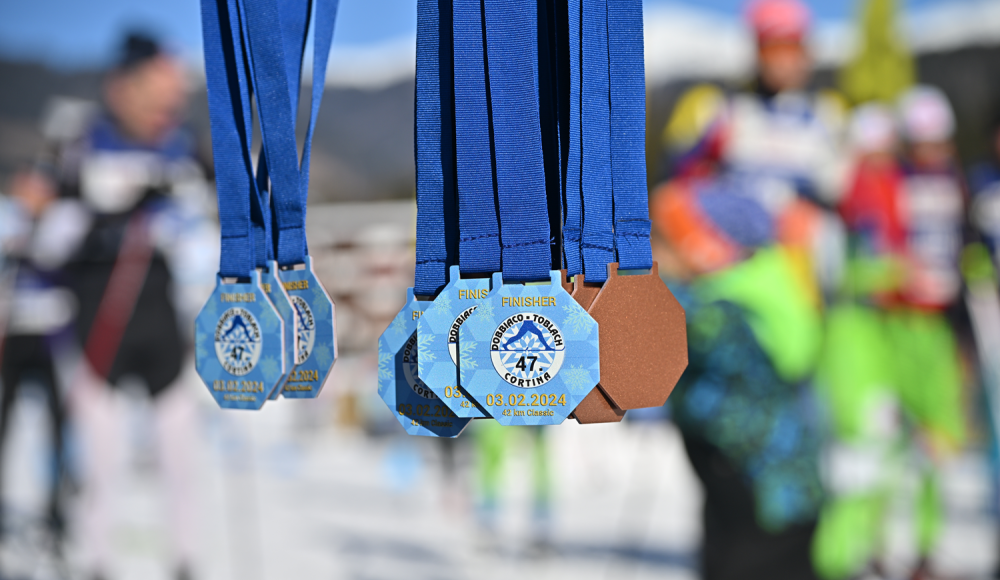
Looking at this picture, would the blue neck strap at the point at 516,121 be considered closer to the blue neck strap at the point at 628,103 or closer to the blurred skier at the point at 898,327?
the blue neck strap at the point at 628,103

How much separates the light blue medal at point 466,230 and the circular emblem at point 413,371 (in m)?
0.04

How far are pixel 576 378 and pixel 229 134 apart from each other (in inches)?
15.9

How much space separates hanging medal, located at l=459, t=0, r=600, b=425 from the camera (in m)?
0.61

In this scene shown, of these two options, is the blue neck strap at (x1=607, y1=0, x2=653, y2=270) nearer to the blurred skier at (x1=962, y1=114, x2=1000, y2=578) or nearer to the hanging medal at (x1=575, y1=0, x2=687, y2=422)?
the hanging medal at (x1=575, y1=0, x2=687, y2=422)

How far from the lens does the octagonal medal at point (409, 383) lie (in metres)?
0.66

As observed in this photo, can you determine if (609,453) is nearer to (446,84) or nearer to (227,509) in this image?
(227,509)

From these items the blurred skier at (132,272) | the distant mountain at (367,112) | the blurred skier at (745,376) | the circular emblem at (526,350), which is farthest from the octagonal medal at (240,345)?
the distant mountain at (367,112)

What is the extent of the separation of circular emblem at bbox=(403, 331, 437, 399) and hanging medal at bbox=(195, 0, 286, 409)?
0.11 m

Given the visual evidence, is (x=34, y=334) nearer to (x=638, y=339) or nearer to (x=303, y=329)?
(x=303, y=329)

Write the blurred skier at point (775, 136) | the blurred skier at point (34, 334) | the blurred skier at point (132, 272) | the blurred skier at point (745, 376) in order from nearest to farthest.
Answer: the blurred skier at point (745, 376) → the blurred skier at point (775, 136) → the blurred skier at point (132, 272) → the blurred skier at point (34, 334)

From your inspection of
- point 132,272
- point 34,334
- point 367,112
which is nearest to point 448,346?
point 132,272

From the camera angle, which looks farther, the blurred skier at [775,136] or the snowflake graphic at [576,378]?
the blurred skier at [775,136]

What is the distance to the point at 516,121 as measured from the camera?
66cm

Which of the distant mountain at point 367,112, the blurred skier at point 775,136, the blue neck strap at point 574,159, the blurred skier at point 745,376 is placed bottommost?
the blurred skier at point 745,376
